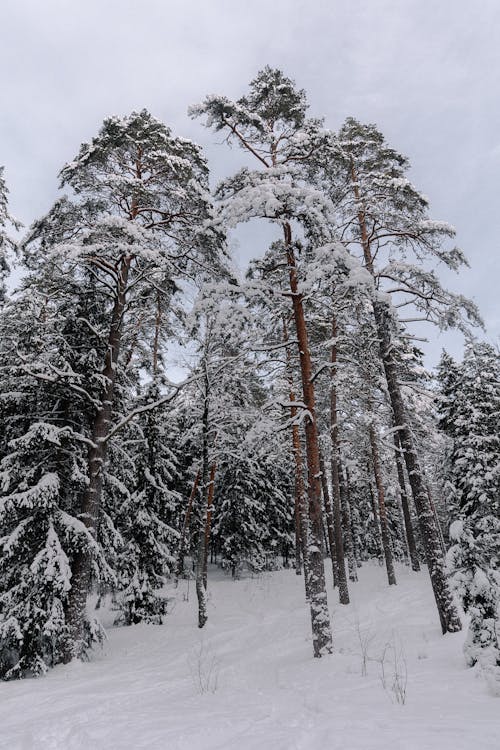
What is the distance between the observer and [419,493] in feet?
32.9

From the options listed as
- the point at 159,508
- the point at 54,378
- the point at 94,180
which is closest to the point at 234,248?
the point at 94,180

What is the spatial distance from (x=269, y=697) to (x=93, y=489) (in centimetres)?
658

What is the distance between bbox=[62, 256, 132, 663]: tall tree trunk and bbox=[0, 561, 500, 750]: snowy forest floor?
73 centimetres

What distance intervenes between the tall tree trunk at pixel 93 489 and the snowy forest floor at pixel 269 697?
726mm

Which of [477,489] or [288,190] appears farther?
[477,489]

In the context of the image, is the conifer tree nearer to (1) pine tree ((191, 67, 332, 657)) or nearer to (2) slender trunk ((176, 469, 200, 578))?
(1) pine tree ((191, 67, 332, 657))

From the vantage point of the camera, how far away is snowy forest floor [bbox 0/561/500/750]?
12.4 ft

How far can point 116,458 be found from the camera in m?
12.8

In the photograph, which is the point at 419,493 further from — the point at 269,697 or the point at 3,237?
the point at 3,237

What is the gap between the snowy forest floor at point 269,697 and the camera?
3.79 meters

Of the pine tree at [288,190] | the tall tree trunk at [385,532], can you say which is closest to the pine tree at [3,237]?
the pine tree at [288,190]

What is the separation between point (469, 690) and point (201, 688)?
3.69m

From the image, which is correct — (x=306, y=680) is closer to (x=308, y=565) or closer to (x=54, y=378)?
(x=308, y=565)

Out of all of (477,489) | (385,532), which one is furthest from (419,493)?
(385,532)
